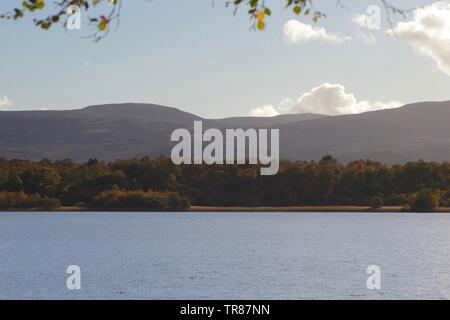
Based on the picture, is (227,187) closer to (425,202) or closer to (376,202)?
(376,202)

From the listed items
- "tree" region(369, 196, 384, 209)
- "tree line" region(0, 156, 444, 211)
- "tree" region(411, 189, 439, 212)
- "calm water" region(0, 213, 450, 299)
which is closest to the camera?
"calm water" region(0, 213, 450, 299)

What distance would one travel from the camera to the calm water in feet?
183

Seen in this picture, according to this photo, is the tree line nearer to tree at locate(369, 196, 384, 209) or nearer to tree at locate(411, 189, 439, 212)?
tree at locate(411, 189, 439, 212)

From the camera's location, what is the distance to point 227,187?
191 m

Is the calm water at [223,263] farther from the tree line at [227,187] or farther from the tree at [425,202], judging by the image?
the tree line at [227,187]

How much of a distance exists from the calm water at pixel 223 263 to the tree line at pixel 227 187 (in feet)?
168

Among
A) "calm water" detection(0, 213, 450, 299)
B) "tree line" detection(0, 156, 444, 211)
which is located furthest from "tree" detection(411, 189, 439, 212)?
"calm water" detection(0, 213, 450, 299)

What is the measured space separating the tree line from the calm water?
51.2 m

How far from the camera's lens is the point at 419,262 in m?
80.4

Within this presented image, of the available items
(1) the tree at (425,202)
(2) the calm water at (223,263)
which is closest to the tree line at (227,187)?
(1) the tree at (425,202)

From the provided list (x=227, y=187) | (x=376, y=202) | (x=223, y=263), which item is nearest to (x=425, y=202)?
(x=376, y=202)

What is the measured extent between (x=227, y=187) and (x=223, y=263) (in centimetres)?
11460

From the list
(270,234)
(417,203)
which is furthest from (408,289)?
(417,203)

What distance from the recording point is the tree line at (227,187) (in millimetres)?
190500
